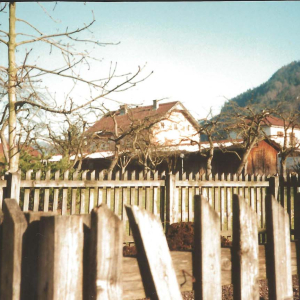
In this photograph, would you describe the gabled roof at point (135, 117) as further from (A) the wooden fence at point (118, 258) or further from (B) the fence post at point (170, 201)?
(A) the wooden fence at point (118, 258)

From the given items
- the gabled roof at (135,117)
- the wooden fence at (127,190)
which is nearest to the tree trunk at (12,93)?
the wooden fence at (127,190)

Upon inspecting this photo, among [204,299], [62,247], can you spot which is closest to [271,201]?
[204,299]

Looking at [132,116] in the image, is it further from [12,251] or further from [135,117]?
[135,117]

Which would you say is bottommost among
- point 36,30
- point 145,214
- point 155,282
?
point 155,282

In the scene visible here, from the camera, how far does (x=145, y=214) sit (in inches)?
61.8

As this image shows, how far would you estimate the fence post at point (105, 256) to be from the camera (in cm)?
145

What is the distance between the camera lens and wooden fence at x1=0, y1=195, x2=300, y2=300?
142 centimetres

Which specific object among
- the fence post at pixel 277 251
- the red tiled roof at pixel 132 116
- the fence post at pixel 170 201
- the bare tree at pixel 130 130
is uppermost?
the red tiled roof at pixel 132 116

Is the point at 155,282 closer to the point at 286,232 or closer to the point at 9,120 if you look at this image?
the point at 286,232

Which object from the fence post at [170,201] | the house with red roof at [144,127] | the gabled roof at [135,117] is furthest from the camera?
the gabled roof at [135,117]

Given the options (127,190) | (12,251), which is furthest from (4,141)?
(12,251)

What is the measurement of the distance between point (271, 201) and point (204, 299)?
2.02 ft

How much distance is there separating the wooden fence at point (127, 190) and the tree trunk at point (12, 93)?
1.73 ft

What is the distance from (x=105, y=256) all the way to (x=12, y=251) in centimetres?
36
